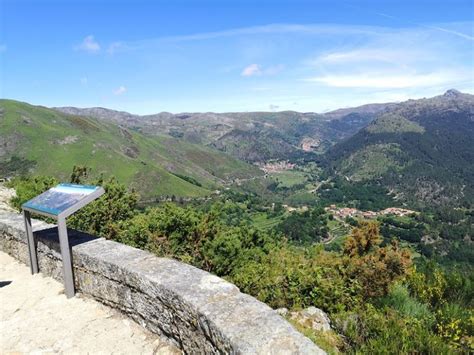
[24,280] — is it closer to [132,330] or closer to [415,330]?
[132,330]

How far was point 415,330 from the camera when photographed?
3.85 metres

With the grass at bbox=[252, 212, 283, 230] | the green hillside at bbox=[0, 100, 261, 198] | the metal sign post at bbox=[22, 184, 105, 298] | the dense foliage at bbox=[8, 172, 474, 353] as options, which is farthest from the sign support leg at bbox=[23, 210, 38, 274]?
the green hillside at bbox=[0, 100, 261, 198]

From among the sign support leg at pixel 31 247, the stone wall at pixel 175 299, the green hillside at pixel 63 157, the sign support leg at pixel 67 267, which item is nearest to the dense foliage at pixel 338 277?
the stone wall at pixel 175 299

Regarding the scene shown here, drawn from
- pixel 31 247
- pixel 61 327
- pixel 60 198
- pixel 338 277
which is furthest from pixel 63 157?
pixel 61 327

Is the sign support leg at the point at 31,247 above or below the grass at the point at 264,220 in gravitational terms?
above

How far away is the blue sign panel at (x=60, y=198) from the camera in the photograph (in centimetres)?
601

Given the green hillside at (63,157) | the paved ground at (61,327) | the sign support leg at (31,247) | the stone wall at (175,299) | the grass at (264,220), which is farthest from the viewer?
the green hillside at (63,157)

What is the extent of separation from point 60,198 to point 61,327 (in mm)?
2143

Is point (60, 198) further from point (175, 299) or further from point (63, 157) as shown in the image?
point (63, 157)

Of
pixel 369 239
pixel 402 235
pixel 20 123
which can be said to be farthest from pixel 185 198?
pixel 369 239

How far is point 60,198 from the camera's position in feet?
21.0

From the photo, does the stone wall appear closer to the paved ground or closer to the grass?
the paved ground

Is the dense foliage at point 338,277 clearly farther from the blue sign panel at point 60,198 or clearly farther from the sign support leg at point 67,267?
the blue sign panel at point 60,198

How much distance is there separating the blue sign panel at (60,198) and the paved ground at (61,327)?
57.5 inches
